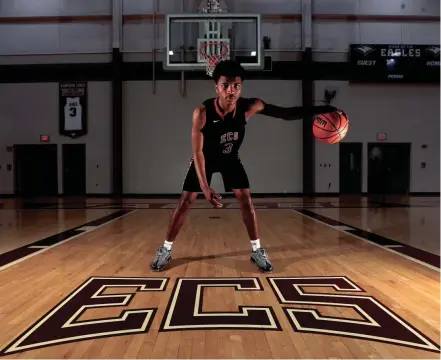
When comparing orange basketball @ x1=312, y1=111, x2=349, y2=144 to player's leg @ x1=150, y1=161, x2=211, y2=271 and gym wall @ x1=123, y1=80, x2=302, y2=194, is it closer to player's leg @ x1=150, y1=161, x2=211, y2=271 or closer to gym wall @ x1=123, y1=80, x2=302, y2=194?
player's leg @ x1=150, y1=161, x2=211, y2=271

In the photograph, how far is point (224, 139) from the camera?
11.1 ft

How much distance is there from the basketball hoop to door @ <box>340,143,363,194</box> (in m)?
5.72

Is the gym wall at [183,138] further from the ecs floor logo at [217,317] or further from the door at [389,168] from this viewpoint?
the ecs floor logo at [217,317]

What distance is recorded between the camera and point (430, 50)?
44.5ft

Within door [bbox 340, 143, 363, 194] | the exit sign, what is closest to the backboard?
door [bbox 340, 143, 363, 194]

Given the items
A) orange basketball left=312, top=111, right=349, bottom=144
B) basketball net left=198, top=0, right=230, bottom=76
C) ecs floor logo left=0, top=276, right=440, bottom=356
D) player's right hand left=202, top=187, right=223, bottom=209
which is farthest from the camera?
basketball net left=198, top=0, right=230, bottom=76

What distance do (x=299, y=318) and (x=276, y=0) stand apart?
13.4m

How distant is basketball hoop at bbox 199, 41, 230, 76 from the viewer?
34.3ft

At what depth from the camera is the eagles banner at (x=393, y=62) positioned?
13.5 m

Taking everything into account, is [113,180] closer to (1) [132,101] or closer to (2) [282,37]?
(1) [132,101]

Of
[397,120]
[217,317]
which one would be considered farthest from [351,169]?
[217,317]

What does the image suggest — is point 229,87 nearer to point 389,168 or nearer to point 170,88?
point 170,88

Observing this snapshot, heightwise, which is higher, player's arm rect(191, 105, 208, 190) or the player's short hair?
the player's short hair

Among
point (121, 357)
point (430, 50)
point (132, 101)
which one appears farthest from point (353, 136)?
point (121, 357)
